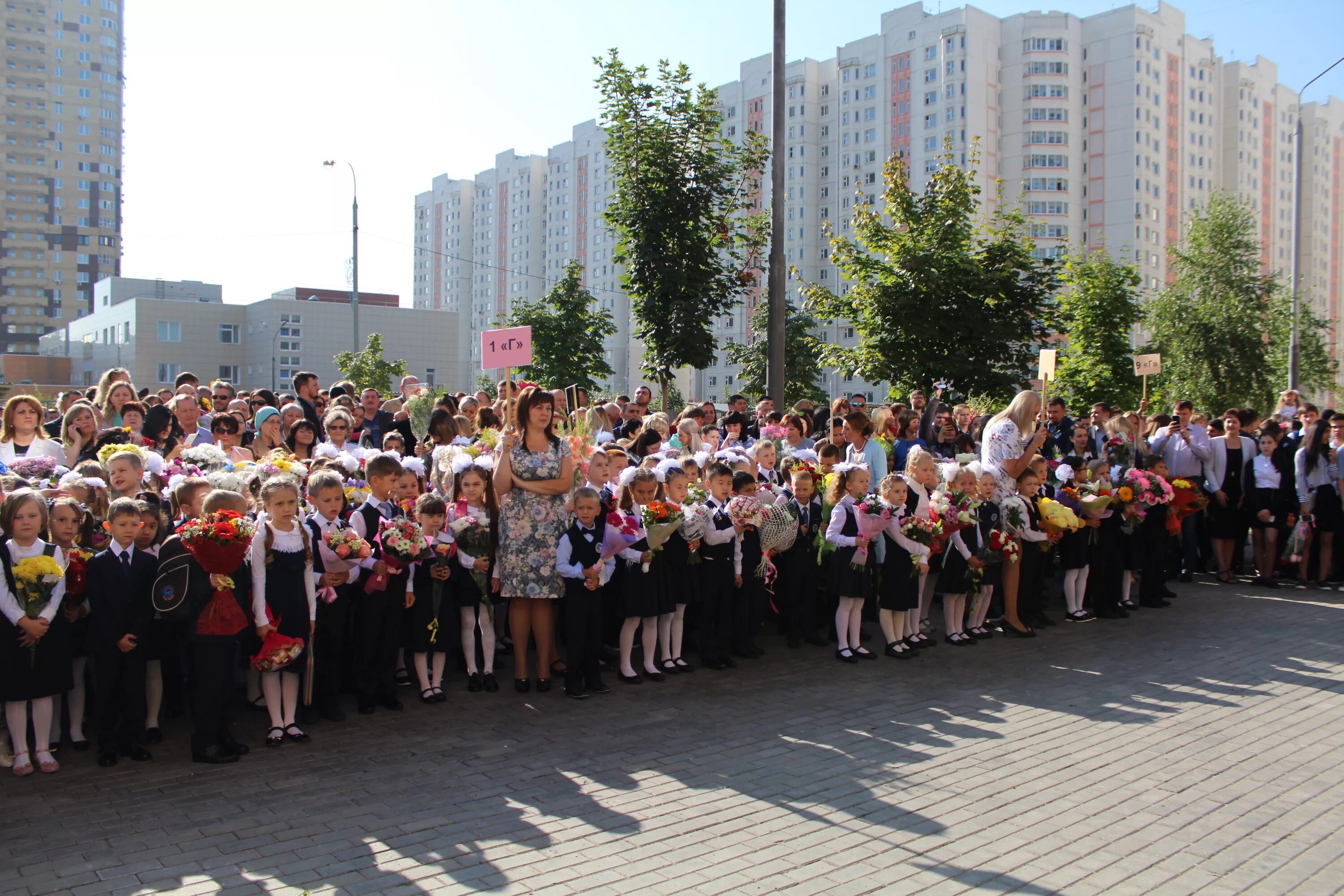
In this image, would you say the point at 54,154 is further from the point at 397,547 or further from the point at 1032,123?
the point at 397,547

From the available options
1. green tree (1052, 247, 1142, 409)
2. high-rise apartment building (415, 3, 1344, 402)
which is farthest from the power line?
green tree (1052, 247, 1142, 409)

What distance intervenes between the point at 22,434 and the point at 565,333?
30542 mm

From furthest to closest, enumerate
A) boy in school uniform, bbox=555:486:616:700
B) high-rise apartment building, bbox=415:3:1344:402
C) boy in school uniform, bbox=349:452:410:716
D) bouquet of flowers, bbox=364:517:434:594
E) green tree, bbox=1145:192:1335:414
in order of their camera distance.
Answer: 1. high-rise apartment building, bbox=415:3:1344:402
2. green tree, bbox=1145:192:1335:414
3. boy in school uniform, bbox=555:486:616:700
4. boy in school uniform, bbox=349:452:410:716
5. bouquet of flowers, bbox=364:517:434:594

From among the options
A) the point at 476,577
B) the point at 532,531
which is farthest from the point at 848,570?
the point at 476,577

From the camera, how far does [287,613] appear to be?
6480 mm

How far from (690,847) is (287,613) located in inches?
124

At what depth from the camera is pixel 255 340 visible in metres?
84.5

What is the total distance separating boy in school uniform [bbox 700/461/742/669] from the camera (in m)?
8.53

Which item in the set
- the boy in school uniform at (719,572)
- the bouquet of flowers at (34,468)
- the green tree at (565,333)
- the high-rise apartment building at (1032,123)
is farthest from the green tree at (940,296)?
the high-rise apartment building at (1032,123)

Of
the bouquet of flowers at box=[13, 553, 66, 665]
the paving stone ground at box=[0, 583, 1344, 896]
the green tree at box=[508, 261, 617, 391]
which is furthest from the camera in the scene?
the green tree at box=[508, 261, 617, 391]

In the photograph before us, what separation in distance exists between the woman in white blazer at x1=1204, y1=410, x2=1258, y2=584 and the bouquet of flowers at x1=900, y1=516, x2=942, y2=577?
6291 mm

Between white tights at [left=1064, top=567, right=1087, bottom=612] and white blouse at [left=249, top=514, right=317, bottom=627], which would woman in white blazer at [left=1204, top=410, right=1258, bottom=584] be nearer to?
white tights at [left=1064, top=567, right=1087, bottom=612]

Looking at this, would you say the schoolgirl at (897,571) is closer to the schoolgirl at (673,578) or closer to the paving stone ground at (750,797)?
the paving stone ground at (750,797)

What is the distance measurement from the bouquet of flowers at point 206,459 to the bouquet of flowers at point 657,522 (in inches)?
135
